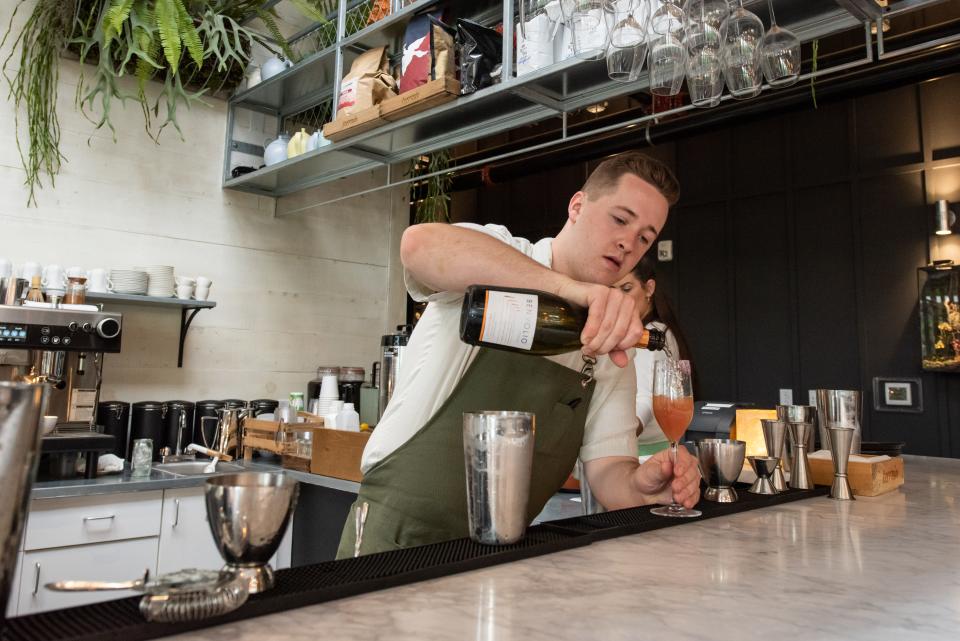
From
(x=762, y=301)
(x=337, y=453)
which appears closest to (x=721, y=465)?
(x=337, y=453)

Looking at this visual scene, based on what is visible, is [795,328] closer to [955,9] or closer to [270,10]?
[955,9]

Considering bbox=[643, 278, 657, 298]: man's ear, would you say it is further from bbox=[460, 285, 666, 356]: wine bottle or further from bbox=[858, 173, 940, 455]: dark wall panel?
bbox=[858, 173, 940, 455]: dark wall panel

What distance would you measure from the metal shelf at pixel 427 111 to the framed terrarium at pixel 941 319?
299 centimetres

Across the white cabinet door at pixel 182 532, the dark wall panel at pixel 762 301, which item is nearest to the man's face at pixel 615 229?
the white cabinet door at pixel 182 532

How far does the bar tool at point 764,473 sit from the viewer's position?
1392 mm

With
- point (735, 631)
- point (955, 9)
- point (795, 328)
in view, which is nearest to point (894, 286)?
point (795, 328)

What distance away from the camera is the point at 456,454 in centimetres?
127

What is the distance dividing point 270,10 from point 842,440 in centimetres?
323

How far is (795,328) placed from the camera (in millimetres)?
4777

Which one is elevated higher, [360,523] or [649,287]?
[649,287]

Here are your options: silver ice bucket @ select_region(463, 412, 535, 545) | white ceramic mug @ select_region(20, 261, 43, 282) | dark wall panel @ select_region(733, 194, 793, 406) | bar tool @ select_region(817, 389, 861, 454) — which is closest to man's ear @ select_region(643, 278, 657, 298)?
bar tool @ select_region(817, 389, 861, 454)

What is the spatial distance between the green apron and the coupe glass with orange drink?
17cm

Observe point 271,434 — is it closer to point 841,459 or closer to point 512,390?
point 512,390

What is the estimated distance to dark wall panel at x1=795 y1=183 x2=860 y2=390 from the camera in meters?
4.57
